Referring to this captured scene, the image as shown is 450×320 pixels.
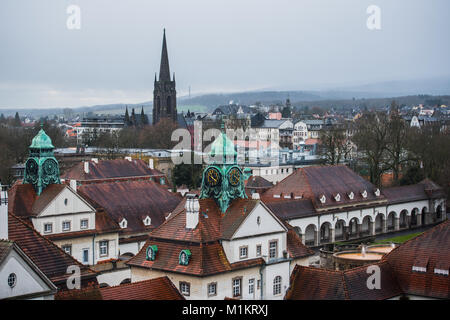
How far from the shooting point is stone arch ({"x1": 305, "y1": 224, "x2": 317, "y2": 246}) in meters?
68.2

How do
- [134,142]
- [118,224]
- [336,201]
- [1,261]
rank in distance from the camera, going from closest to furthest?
[1,261] → [118,224] → [336,201] → [134,142]

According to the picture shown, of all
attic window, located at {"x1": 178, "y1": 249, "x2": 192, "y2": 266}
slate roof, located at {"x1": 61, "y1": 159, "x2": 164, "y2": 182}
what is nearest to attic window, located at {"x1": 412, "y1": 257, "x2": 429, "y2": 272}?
attic window, located at {"x1": 178, "y1": 249, "x2": 192, "y2": 266}

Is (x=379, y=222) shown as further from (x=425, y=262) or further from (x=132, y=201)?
(x=425, y=262)

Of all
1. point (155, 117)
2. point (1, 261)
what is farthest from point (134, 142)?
point (1, 261)

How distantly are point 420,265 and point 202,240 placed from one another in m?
9.92

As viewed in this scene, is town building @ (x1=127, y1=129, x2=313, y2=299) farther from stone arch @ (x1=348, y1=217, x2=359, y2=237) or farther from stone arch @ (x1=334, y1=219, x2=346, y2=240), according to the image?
stone arch @ (x1=348, y1=217, x2=359, y2=237)

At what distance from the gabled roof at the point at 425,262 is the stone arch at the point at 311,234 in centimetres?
2979

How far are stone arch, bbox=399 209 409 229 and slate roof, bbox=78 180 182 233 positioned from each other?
2784cm

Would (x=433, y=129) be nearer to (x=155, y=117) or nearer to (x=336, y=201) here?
(x=336, y=201)

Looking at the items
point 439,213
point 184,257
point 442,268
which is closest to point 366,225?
point 439,213

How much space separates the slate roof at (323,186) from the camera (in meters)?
70.6

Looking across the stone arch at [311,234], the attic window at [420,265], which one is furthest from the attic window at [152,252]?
the stone arch at [311,234]

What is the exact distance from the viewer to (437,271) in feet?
118
